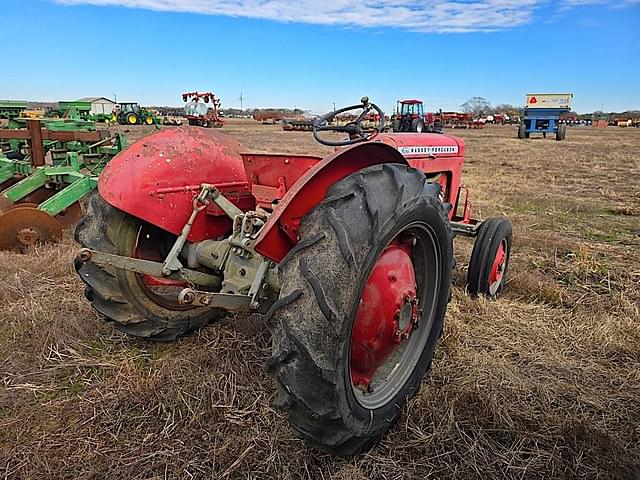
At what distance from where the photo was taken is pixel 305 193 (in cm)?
202

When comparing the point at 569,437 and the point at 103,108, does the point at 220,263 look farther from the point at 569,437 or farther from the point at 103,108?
the point at 103,108

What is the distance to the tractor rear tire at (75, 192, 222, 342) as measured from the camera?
8.47 ft

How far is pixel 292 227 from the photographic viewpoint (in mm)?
2107

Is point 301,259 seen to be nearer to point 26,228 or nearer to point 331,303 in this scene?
point 331,303

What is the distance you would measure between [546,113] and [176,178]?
30.8 m

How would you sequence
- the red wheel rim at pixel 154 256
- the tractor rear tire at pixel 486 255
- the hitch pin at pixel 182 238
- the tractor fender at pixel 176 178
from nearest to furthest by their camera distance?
the hitch pin at pixel 182 238 → the tractor fender at pixel 176 178 → the red wheel rim at pixel 154 256 → the tractor rear tire at pixel 486 255

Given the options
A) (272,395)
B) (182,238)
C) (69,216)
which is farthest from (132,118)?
(272,395)

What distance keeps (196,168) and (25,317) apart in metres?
1.63

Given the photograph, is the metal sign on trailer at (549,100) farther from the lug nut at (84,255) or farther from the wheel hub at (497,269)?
the lug nut at (84,255)

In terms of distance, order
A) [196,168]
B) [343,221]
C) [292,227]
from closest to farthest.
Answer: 1. [343,221]
2. [292,227]
3. [196,168]

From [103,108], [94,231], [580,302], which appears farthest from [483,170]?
[103,108]

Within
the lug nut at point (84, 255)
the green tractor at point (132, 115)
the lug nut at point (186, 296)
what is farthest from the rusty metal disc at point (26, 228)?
the green tractor at point (132, 115)

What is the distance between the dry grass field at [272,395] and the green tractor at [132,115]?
39.3 m

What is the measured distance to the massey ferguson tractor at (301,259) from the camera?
1.71 meters
